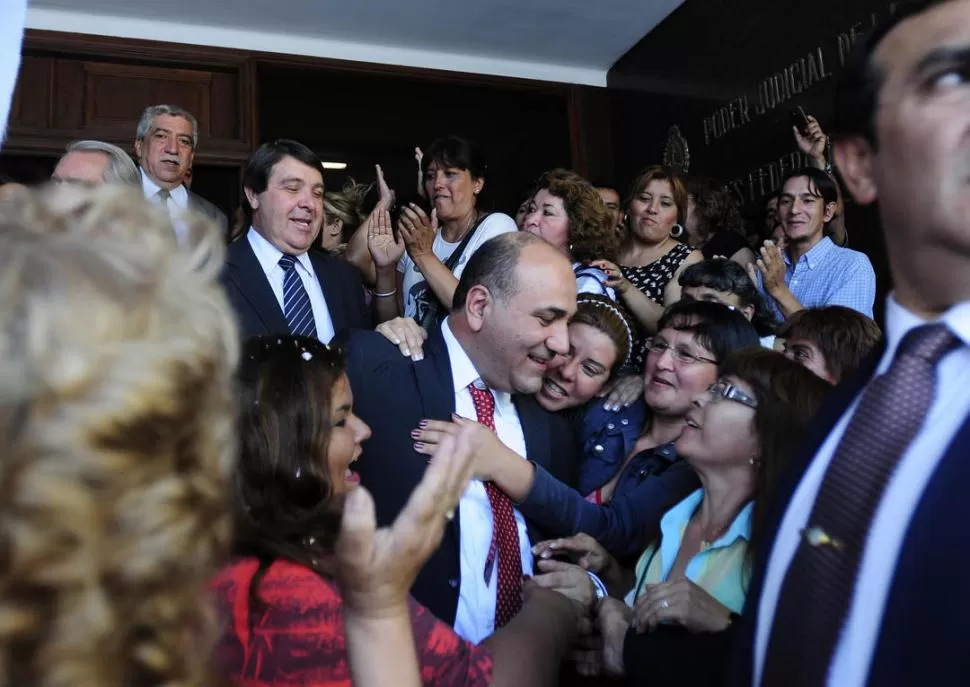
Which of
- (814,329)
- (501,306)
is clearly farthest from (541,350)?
(814,329)

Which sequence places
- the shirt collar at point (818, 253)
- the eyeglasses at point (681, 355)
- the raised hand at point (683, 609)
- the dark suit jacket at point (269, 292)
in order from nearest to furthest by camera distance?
1. the raised hand at point (683, 609)
2. the eyeglasses at point (681, 355)
3. the dark suit jacket at point (269, 292)
4. the shirt collar at point (818, 253)

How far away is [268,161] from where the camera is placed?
10.4 ft

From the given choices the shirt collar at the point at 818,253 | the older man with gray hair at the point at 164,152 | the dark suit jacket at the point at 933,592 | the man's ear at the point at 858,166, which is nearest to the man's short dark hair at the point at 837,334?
the shirt collar at the point at 818,253

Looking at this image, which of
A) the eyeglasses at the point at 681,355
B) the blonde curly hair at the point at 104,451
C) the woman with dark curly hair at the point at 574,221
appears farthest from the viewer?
the woman with dark curly hair at the point at 574,221

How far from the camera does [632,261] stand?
3.61 metres

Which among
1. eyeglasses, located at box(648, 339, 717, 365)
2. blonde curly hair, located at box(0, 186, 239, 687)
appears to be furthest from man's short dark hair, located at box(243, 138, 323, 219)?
blonde curly hair, located at box(0, 186, 239, 687)

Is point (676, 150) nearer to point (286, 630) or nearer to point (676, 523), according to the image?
point (676, 523)

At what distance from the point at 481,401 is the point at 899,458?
1490 mm

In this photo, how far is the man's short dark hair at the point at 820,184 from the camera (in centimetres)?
369

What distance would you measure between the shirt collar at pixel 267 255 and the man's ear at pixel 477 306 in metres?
0.91

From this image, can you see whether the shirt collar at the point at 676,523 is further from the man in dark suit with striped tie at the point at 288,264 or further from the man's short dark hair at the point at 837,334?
the man in dark suit with striped tie at the point at 288,264

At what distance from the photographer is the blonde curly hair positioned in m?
0.51

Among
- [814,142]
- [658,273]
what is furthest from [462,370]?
[814,142]

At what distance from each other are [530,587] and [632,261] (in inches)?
74.3
